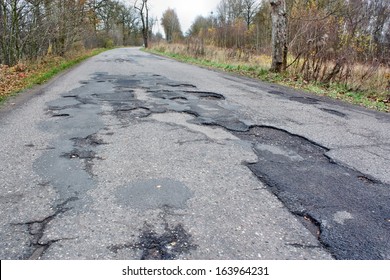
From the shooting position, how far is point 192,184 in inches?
124

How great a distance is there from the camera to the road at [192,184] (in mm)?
2287

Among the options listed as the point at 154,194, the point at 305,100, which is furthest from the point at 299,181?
the point at 305,100

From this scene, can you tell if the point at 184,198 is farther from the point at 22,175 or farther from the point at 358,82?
the point at 358,82

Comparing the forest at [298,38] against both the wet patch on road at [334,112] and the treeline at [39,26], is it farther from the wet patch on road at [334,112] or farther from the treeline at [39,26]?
the wet patch on road at [334,112]

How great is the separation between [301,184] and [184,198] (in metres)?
1.27

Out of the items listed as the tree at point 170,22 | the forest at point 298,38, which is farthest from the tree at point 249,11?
the tree at point 170,22

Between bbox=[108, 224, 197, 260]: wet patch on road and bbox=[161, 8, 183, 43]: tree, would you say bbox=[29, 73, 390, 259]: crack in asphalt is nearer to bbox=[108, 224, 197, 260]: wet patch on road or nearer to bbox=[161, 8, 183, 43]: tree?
bbox=[108, 224, 197, 260]: wet patch on road

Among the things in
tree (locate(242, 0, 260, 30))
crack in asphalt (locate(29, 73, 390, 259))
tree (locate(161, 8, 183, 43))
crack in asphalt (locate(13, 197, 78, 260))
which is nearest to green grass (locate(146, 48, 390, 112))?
crack in asphalt (locate(29, 73, 390, 259))

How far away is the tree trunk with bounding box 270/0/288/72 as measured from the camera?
12.2 m

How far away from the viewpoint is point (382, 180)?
3.43 metres

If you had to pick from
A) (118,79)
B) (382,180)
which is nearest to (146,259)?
(382,180)

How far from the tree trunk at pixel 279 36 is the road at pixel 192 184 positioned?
6719 millimetres
